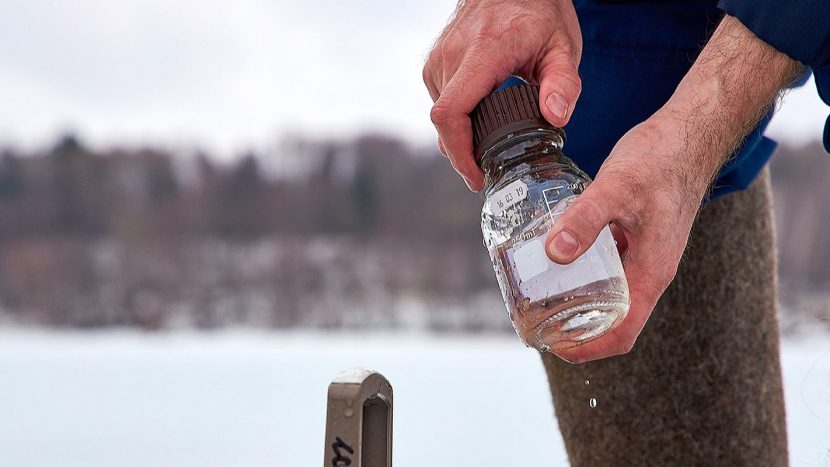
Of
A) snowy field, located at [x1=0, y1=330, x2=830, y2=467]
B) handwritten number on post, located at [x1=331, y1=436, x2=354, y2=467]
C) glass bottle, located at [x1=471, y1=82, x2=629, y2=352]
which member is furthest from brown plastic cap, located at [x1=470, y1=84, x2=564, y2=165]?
snowy field, located at [x1=0, y1=330, x2=830, y2=467]

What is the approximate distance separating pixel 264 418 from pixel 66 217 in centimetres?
1637

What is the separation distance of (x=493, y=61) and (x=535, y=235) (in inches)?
7.6

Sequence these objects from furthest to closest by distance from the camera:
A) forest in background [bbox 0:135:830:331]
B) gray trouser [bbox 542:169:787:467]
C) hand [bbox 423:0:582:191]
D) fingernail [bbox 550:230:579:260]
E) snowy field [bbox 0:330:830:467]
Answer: forest in background [bbox 0:135:830:331]
snowy field [bbox 0:330:830:467]
gray trouser [bbox 542:169:787:467]
hand [bbox 423:0:582:191]
fingernail [bbox 550:230:579:260]

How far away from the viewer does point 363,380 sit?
1.93 feet

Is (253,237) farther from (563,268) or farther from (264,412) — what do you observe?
(563,268)

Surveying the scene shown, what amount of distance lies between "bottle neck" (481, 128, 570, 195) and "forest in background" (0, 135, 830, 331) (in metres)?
12.5

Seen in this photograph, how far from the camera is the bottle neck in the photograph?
24.0 inches

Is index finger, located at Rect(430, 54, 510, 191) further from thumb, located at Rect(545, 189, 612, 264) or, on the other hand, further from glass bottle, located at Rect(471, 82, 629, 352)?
thumb, located at Rect(545, 189, 612, 264)

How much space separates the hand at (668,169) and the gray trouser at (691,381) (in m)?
0.34

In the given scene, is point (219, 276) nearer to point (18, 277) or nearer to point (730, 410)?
point (18, 277)

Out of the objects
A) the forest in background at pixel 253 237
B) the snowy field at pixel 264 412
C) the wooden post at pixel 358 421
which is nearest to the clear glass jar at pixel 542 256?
the wooden post at pixel 358 421

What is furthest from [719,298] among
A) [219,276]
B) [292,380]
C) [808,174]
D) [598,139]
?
[219,276]

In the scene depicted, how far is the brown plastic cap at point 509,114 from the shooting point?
0.61 meters

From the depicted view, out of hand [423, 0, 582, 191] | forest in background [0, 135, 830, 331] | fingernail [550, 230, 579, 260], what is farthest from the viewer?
A: forest in background [0, 135, 830, 331]
